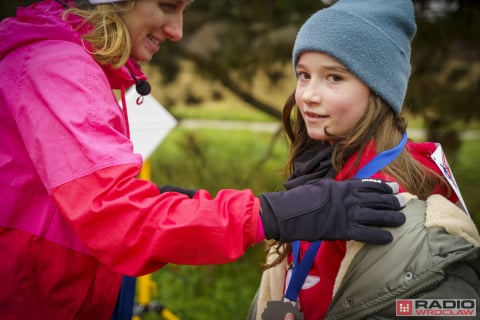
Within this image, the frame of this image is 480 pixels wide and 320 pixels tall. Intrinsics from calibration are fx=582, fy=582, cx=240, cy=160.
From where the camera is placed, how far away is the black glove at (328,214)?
1.60 m

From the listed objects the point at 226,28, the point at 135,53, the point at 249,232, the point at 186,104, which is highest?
the point at 135,53

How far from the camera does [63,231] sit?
189 cm

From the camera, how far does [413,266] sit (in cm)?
167

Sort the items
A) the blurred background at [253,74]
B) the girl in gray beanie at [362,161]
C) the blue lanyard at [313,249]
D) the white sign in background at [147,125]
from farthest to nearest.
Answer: the blurred background at [253,74]
the white sign in background at [147,125]
the blue lanyard at [313,249]
the girl in gray beanie at [362,161]

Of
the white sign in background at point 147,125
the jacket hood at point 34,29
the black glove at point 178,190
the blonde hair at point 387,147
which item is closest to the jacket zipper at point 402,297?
the blonde hair at point 387,147

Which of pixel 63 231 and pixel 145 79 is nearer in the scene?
pixel 63 231

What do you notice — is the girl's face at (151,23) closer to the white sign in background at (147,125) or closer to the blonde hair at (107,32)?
the blonde hair at (107,32)

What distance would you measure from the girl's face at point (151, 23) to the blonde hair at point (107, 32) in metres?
0.04

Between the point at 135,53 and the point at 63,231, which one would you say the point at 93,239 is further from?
the point at 135,53

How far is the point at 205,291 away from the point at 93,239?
3.91 metres

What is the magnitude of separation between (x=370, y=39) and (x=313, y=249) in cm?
70

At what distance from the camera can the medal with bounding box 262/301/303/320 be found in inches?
73.4

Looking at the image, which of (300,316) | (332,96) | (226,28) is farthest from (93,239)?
(226,28)

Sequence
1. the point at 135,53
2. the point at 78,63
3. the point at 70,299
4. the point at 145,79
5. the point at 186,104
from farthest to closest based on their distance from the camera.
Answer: the point at 186,104
the point at 145,79
the point at 135,53
the point at 70,299
the point at 78,63
